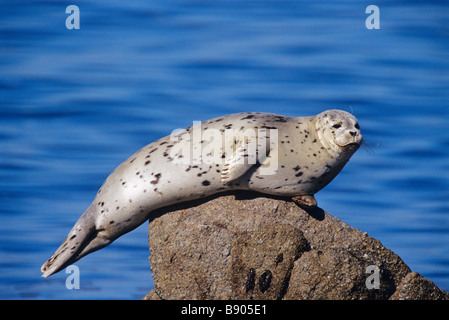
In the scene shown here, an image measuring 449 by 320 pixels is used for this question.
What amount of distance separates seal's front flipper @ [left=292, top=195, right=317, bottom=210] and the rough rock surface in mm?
74

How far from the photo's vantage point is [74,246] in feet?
32.6

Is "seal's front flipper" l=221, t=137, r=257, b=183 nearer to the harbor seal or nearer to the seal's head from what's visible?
the harbor seal

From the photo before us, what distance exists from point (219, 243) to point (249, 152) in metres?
1.07

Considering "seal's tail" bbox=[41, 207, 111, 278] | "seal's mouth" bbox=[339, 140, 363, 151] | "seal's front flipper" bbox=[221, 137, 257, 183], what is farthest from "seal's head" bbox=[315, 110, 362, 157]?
"seal's tail" bbox=[41, 207, 111, 278]

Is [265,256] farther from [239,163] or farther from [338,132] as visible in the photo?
[338,132]

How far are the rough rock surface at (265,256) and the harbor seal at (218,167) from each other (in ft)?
0.73

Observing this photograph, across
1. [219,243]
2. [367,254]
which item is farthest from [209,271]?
[367,254]

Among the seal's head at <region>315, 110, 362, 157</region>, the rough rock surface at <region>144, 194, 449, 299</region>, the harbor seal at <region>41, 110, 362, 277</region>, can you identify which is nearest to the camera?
the rough rock surface at <region>144, 194, 449, 299</region>

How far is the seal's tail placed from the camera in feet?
32.6

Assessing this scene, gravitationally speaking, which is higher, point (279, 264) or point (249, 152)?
point (249, 152)

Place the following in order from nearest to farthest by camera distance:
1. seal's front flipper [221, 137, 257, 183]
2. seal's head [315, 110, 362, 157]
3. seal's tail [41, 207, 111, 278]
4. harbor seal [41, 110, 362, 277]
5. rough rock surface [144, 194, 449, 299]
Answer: rough rock surface [144, 194, 449, 299] → seal's front flipper [221, 137, 257, 183] → harbor seal [41, 110, 362, 277] → seal's head [315, 110, 362, 157] → seal's tail [41, 207, 111, 278]

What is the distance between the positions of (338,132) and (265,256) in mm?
1758
